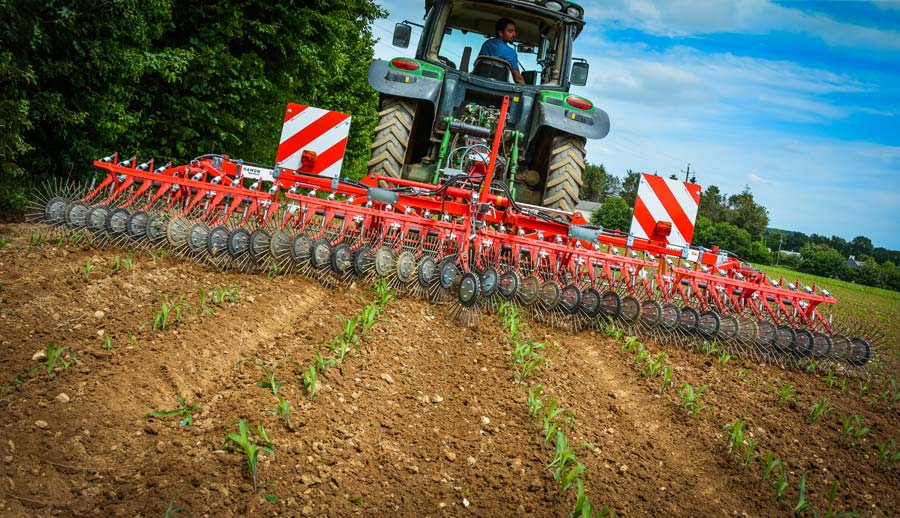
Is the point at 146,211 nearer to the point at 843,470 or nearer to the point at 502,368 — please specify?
the point at 502,368

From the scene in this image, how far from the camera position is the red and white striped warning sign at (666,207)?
18.5 feet

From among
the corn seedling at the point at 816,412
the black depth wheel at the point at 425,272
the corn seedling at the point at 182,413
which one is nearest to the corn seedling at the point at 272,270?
the black depth wheel at the point at 425,272

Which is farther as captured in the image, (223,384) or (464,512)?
(223,384)

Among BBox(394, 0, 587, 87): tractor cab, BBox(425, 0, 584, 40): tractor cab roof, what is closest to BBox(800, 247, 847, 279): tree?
BBox(394, 0, 587, 87): tractor cab

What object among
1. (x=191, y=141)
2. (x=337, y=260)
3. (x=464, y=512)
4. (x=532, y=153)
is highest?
(x=532, y=153)

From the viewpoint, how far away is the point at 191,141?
26.2 ft

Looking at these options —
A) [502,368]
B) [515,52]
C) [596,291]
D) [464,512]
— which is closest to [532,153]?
[515,52]

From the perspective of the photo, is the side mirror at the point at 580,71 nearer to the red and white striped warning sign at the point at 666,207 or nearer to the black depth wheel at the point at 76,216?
the red and white striped warning sign at the point at 666,207

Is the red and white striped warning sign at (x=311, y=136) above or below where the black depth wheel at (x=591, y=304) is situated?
above

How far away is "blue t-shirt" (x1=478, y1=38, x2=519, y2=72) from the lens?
612 cm

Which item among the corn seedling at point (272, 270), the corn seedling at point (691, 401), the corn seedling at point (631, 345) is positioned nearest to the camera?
the corn seedling at point (691, 401)

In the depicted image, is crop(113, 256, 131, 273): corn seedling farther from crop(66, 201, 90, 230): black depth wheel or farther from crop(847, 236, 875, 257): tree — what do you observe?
crop(847, 236, 875, 257): tree

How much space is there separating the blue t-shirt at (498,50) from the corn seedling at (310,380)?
4277 mm

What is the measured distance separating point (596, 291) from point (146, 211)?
3307 mm
